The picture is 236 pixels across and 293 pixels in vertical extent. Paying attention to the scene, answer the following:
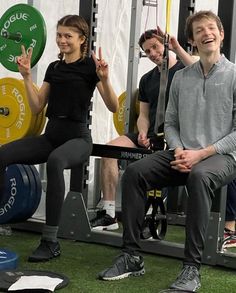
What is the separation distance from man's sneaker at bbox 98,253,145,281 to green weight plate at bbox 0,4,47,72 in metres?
1.40

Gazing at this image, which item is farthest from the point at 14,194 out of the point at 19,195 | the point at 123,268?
the point at 123,268

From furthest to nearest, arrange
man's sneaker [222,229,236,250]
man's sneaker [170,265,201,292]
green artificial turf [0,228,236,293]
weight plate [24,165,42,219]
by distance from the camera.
Answer: weight plate [24,165,42,219] → man's sneaker [222,229,236,250] → green artificial turf [0,228,236,293] → man's sneaker [170,265,201,292]

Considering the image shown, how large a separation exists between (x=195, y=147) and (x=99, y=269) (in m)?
0.76

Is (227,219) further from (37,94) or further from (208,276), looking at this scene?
(37,94)

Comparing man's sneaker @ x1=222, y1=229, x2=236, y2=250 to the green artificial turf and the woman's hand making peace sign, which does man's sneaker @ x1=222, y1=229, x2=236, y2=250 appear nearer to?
the green artificial turf

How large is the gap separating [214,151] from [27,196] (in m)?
1.36

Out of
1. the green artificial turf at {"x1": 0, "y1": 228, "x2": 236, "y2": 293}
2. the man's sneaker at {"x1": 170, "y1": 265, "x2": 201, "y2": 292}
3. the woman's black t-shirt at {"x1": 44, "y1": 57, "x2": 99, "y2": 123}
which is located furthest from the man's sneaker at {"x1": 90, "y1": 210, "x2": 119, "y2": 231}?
the man's sneaker at {"x1": 170, "y1": 265, "x2": 201, "y2": 292}

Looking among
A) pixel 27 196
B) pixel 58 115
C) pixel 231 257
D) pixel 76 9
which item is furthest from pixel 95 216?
pixel 76 9

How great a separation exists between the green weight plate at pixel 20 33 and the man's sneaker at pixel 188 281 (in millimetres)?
1645

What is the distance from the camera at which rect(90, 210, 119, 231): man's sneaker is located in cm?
362

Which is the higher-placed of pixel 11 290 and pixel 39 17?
pixel 39 17

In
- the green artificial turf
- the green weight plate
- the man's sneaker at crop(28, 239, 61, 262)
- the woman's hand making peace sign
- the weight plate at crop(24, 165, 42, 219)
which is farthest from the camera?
the weight plate at crop(24, 165, 42, 219)

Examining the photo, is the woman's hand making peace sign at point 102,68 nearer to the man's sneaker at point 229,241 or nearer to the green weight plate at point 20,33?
the green weight plate at point 20,33

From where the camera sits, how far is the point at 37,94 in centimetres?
333
